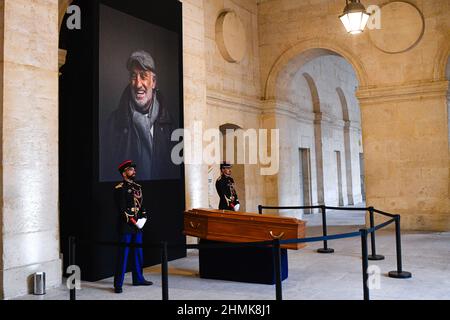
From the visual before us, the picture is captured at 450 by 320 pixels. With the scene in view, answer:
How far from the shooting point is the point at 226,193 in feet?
27.6

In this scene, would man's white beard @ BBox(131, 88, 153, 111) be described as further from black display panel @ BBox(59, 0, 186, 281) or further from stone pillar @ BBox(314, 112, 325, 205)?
stone pillar @ BBox(314, 112, 325, 205)

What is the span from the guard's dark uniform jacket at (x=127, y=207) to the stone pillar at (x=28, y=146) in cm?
92

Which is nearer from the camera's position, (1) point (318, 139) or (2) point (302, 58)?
(2) point (302, 58)

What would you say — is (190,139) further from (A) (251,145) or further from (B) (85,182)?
(A) (251,145)

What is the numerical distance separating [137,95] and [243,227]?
9.20 feet

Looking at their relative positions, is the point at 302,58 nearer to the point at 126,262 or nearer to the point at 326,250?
the point at 326,250

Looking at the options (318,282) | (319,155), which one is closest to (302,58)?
(319,155)

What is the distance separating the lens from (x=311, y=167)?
1708 centimetres

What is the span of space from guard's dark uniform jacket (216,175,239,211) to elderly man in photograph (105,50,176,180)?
2.80 ft

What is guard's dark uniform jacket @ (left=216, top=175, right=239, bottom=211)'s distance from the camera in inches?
329

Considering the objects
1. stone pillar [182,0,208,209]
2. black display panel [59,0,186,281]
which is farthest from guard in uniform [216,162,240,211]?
stone pillar [182,0,208,209]
